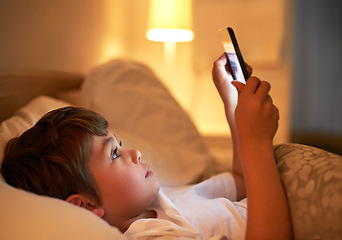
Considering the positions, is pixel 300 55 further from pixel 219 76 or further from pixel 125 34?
pixel 219 76

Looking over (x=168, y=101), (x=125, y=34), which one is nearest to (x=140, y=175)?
(x=168, y=101)

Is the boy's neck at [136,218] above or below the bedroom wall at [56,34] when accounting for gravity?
below

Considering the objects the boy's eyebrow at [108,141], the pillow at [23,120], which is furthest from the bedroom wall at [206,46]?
the boy's eyebrow at [108,141]

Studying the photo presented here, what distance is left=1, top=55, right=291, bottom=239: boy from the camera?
586 mm

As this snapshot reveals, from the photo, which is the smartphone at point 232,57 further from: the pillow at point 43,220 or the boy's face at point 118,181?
the pillow at point 43,220

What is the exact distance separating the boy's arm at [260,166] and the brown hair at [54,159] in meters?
0.29

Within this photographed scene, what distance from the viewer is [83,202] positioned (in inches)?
27.0

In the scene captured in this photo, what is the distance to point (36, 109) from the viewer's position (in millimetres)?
1040

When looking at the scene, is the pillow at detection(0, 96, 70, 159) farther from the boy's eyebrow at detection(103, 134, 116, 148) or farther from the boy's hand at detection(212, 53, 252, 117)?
the boy's hand at detection(212, 53, 252, 117)

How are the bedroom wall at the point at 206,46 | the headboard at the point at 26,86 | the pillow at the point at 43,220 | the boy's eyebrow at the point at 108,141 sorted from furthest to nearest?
the bedroom wall at the point at 206,46 → the headboard at the point at 26,86 → the boy's eyebrow at the point at 108,141 → the pillow at the point at 43,220

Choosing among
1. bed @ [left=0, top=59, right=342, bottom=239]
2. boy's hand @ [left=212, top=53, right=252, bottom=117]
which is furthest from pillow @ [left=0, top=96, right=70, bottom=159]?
boy's hand @ [left=212, top=53, right=252, bottom=117]

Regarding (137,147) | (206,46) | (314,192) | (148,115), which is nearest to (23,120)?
(137,147)

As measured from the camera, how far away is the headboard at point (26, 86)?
1138mm

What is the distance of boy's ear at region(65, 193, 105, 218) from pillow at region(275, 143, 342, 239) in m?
0.35
